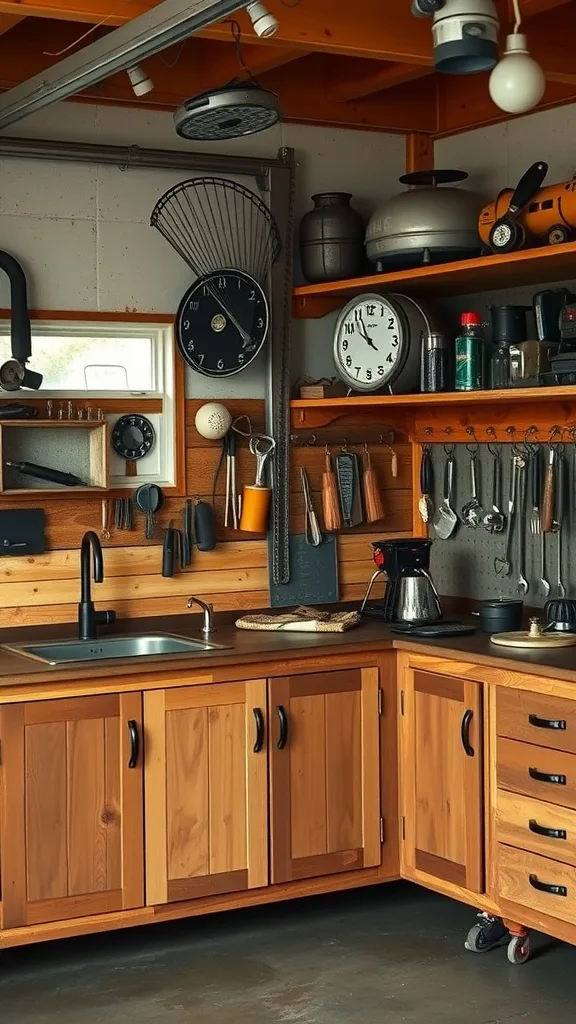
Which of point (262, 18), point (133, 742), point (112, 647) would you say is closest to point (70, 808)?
point (133, 742)

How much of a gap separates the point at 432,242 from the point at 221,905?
203cm

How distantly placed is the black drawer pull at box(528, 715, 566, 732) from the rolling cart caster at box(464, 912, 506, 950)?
0.60 meters

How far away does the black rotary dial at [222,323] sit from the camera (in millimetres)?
4500

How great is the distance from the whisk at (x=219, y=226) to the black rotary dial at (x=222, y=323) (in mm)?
101

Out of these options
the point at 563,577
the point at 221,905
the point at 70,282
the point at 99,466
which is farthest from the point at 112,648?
the point at 563,577

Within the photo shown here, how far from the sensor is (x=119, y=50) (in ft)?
11.0

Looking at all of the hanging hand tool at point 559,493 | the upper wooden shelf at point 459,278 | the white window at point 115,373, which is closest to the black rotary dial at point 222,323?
the white window at point 115,373

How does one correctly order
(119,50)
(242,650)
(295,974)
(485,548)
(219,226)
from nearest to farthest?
(119,50), (295,974), (242,650), (219,226), (485,548)

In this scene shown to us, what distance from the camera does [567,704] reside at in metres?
3.62

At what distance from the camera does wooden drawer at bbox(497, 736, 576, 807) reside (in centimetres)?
363

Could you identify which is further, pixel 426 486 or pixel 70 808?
pixel 426 486

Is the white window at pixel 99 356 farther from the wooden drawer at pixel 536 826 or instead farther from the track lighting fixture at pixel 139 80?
the wooden drawer at pixel 536 826

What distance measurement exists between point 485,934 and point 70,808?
1181 mm

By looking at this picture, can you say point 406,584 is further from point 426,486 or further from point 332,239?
point 332,239
